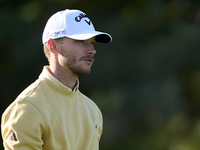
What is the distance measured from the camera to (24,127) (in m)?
2.25

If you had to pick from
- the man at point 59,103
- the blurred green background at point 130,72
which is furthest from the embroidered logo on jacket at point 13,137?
the blurred green background at point 130,72

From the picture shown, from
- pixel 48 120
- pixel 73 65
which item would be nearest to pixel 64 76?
pixel 73 65

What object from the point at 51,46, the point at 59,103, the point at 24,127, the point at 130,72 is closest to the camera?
the point at 24,127

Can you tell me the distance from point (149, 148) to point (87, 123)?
645 cm

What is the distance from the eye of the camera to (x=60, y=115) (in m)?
2.42

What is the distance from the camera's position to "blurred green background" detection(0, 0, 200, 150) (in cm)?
861

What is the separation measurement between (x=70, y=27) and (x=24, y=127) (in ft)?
1.97

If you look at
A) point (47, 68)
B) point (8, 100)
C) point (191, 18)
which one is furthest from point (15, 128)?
point (191, 18)

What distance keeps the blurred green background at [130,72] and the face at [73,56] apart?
5.94m

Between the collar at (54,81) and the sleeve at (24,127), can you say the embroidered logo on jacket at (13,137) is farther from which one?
the collar at (54,81)

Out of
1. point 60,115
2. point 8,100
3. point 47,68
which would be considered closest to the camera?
point 60,115

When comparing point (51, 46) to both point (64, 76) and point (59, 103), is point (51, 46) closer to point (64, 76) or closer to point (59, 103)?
point (64, 76)

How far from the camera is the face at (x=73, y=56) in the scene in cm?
254

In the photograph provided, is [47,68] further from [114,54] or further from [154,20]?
[154,20]
